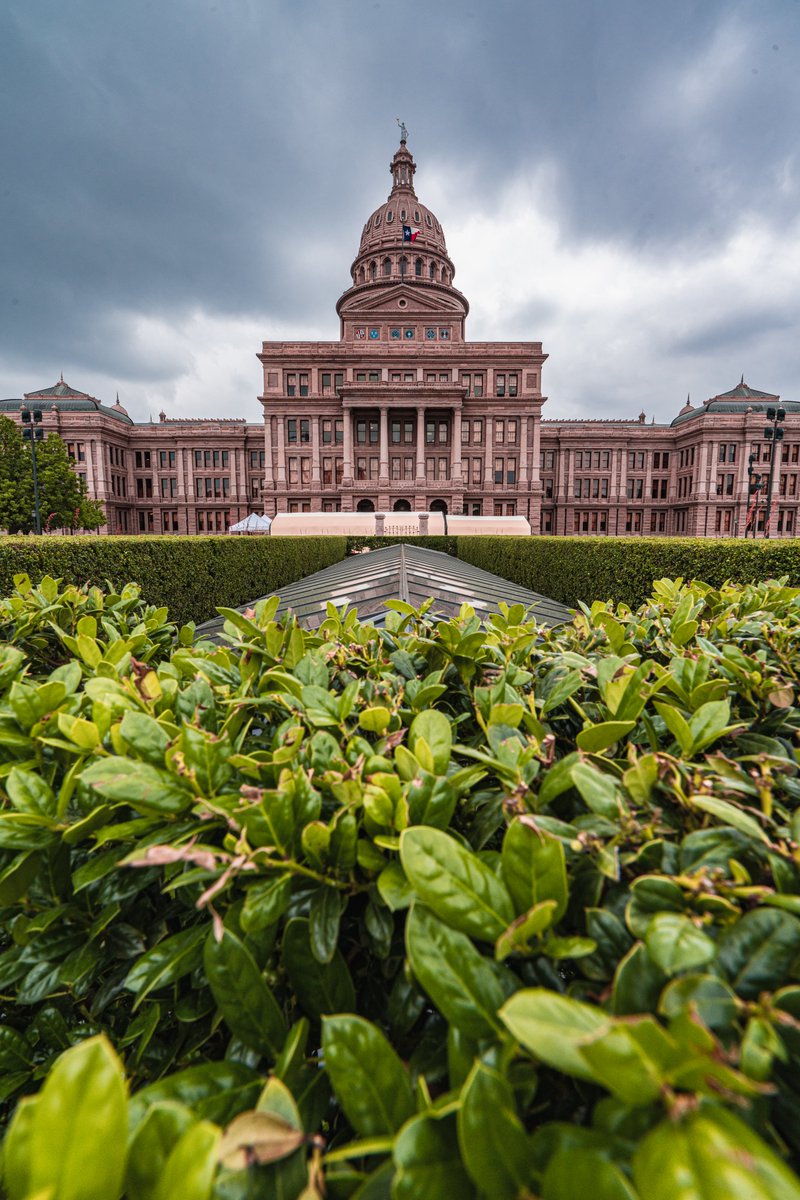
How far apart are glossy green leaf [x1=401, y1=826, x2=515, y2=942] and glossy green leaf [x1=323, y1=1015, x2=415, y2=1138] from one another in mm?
145

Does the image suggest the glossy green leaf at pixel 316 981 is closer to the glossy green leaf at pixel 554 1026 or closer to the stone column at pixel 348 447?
the glossy green leaf at pixel 554 1026

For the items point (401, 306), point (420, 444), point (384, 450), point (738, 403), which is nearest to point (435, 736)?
point (420, 444)

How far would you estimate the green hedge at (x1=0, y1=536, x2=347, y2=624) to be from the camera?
695 centimetres

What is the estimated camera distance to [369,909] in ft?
2.64

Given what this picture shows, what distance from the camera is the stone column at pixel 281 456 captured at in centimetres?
4922

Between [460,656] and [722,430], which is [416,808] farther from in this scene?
[722,430]

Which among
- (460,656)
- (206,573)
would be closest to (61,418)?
(206,573)

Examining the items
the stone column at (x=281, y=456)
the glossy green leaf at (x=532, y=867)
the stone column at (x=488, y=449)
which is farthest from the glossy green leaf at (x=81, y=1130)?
the stone column at (x=488, y=449)

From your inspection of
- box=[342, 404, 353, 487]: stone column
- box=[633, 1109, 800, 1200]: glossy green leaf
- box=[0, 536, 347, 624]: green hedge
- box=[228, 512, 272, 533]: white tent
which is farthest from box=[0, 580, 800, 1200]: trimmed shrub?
box=[342, 404, 353, 487]: stone column

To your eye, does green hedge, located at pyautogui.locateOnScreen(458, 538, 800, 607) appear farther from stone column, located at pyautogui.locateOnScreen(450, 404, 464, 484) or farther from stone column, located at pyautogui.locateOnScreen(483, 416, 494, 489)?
stone column, located at pyautogui.locateOnScreen(483, 416, 494, 489)

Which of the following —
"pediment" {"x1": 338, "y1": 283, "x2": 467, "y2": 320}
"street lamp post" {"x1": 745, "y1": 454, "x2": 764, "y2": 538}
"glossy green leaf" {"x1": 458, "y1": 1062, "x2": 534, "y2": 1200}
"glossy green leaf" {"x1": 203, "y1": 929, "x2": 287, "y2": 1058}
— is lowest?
"glossy green leaf" {"x1": 203, "y1": 929, "x2": 287, "y2": 1058}

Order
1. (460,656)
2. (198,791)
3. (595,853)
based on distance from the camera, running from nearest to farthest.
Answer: (595,853) < (198,791) < (460,656)

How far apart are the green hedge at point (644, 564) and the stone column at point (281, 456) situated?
136 feet

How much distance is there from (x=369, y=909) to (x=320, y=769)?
260 mm
